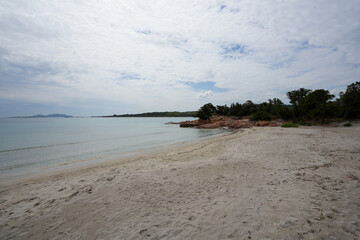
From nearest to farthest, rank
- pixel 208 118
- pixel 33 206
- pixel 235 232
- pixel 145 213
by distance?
pixel 235 232
pixel 145 213
pixel 33 206
pixel 208 118

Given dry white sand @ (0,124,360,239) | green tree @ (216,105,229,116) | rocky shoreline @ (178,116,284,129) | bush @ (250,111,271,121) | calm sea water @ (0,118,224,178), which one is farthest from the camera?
green tree @ (216,105,229,116)

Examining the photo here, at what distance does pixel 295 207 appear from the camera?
426 centimetres

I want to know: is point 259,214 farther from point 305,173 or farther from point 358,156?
point 358,156

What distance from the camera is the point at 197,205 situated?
4801 mm

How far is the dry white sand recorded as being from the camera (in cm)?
364

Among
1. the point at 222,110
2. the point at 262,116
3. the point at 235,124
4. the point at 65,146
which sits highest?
the point at 222,110

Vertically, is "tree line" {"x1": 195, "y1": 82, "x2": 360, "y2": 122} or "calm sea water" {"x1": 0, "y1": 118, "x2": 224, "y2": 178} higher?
"tree line" {"x1": 195, "y1": 82, "x2": 360, "y2": 122}

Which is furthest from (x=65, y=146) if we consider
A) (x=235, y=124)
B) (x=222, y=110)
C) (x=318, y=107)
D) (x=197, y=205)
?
(x=222, y=110)

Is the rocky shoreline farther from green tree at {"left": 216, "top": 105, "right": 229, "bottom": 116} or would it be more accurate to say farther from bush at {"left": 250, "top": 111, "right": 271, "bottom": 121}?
green tree at {"left": 216, "top": 105, "right": 229, "bottom": 116}

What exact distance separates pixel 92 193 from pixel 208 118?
54.0 metres

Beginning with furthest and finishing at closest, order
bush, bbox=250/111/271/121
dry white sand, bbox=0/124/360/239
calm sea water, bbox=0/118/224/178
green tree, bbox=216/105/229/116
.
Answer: green tree, bbox=216/105/229/116
bush, bbox=250/111/271/121
calm sea water, bbox=0/118/224/178
dry white sand, bbox=0/124/360/239

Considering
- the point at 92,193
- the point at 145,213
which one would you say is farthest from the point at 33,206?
the point at 145,213

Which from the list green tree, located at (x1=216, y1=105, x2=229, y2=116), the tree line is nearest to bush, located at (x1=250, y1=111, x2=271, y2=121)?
the tree line

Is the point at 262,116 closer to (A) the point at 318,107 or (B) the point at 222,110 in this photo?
(A) the point at 318,107
